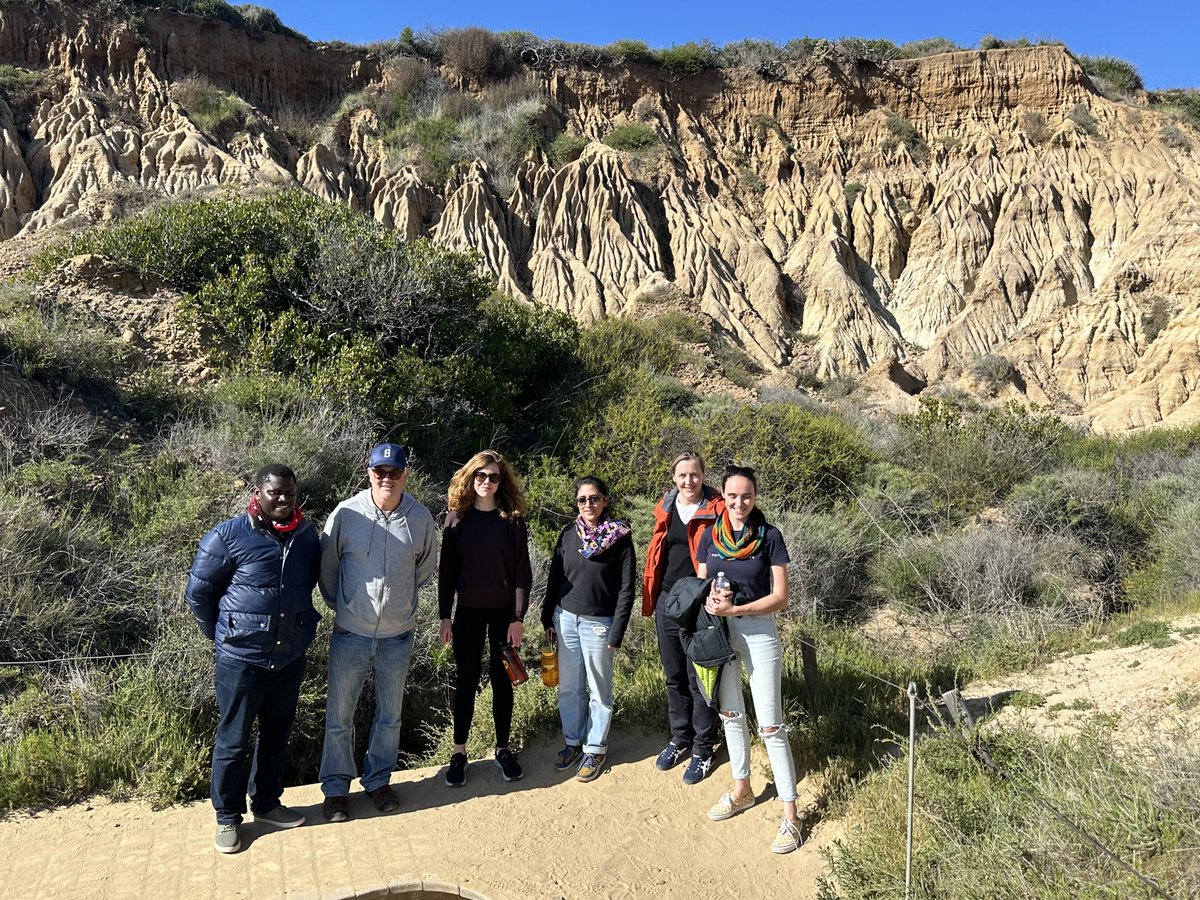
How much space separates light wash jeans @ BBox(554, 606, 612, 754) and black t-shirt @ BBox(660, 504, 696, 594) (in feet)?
1.45

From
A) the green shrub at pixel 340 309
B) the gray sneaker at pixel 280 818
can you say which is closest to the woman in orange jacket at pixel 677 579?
the gray sneaker at pixel 280 818

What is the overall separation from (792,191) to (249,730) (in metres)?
26.7

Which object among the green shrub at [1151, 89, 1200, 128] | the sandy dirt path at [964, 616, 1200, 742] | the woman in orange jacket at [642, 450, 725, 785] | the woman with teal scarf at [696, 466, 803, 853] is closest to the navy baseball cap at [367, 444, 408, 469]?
the woman in orange jacket at [642, 450, 725, 785]

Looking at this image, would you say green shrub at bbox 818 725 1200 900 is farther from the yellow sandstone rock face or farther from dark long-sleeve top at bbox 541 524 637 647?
the yellow sandstone rock face

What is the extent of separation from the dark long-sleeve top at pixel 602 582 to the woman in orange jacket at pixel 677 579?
137 millimetres

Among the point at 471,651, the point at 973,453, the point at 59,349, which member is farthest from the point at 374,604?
the point at 973,453

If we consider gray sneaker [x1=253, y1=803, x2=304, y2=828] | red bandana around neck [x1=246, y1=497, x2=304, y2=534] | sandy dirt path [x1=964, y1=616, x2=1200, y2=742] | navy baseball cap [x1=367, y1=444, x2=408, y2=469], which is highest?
navy baseball cap [x1=367, y1=444, x2=408, y2=469]

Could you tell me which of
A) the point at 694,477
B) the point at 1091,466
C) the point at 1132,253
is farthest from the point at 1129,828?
the point at 1132,253

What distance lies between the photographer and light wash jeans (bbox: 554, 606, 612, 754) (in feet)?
15.1

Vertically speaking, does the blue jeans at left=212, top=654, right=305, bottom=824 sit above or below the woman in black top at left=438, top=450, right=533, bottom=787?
below

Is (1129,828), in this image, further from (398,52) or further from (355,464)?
(398,52)

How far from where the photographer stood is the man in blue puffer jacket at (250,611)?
3.79 m

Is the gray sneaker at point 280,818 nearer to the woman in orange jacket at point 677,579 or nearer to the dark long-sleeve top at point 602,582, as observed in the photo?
the dark long-sleeve top at point 602,582

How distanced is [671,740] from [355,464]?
4.70 meters
